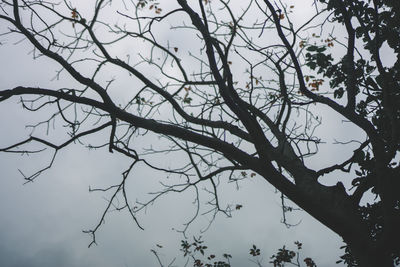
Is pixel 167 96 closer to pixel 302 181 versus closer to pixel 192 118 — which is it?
pixel 192 118

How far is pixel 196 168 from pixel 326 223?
1845mm

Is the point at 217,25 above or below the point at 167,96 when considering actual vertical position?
above

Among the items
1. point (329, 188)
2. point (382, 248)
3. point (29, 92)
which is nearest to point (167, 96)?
point (29, 92)

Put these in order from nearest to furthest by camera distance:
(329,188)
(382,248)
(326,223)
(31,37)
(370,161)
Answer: (382,248), (326,223), (329,188), (31,37), (370,161)

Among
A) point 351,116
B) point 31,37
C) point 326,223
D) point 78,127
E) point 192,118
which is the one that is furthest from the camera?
point 192,118

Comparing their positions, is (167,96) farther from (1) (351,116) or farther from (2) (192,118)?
(1) (351,116)

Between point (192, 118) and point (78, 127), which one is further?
point (192, 118)

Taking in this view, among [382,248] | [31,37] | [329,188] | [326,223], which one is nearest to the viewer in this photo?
[382,248]

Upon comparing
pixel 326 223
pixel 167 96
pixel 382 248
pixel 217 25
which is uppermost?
pixel 217 25

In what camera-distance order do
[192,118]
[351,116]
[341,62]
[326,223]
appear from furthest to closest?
[341,62], [192,118], [351,116], [326,223]

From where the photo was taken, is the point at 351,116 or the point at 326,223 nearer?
the point at 326,223

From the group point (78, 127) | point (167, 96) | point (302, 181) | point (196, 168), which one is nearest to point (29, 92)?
point (78, 127)

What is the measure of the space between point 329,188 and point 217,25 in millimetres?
2370

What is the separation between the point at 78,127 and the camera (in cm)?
362
